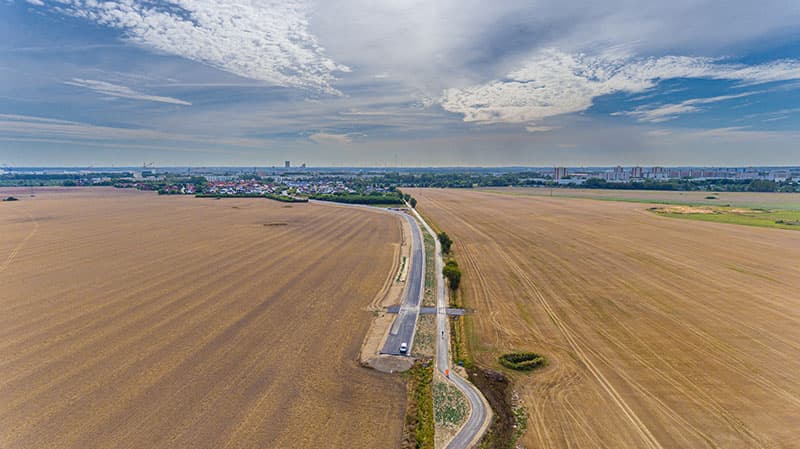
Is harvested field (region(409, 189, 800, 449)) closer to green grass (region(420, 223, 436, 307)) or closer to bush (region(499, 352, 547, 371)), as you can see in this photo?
bush (region(499, 352, 547, 371))

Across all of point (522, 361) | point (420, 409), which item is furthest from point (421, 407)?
point (522, 361)

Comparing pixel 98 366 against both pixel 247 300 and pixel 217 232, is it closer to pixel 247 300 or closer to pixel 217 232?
pixel 247 300

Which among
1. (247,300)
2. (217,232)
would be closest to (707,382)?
(247,300)

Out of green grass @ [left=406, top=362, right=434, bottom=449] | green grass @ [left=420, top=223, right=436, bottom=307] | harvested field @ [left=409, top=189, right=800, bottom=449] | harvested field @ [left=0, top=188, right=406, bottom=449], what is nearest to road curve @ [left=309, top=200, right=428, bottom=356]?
green grass @ [left=420, top=223, right=436, bottom=307]

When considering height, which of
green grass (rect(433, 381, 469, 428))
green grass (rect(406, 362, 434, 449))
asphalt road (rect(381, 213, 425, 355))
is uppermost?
asphalt road (rect(381, 213, 425, 355))

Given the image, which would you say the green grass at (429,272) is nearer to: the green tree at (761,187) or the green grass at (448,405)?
the green grass at (448,405)
